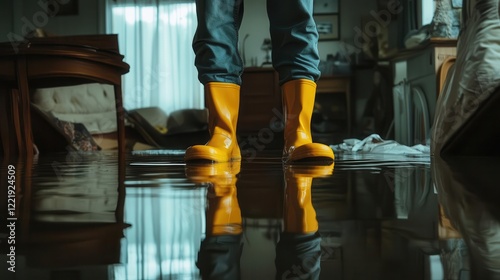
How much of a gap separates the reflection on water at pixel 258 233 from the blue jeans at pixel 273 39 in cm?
59

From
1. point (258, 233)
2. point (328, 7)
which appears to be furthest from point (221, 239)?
point (328, 7)

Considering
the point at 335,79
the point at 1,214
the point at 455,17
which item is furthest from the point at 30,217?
the point at 335,79

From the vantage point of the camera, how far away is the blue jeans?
3.71ft

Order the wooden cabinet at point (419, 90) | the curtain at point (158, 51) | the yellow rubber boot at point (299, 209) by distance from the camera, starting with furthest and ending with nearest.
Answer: the curtain at point (158, 51), the wooden cabinet at point (419, 90), the yellow rubber boot at point (299, 209)

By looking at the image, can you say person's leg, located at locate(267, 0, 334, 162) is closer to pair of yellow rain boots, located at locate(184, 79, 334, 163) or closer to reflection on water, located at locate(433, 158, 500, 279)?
pair of yellow rain boots, located at locate(184, 79, 334, 163)

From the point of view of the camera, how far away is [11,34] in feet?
17.3

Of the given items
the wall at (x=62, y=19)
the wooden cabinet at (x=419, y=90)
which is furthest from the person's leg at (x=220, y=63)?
the wall at (x=62, y=19)

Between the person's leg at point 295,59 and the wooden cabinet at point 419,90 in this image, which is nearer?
the person's leg at point 295,59

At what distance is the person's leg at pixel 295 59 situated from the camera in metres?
1.13

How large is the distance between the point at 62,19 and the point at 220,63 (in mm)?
4801

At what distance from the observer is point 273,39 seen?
3.87 feet

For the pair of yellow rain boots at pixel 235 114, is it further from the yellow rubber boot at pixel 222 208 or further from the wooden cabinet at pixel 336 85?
the wooden cabinet at pixel 336 85
